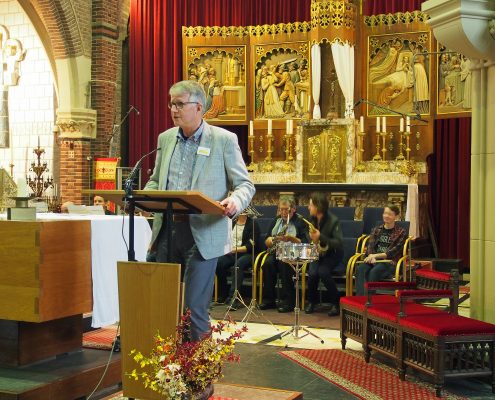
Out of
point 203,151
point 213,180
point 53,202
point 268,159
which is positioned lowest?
point 53,202

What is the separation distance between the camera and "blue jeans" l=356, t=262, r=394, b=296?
293 inches

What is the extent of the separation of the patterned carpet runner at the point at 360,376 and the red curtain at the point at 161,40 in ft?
25.0

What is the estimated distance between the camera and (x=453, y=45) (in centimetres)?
501

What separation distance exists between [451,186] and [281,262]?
191 inches

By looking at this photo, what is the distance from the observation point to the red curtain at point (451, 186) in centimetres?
1181

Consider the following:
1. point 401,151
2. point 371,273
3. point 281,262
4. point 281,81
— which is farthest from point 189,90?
point 281,81

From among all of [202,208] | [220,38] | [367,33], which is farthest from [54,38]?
[202,208]

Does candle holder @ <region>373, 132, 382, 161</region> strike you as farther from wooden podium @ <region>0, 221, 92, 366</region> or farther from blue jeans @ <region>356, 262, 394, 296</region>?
wooden podium @ <region>0, 221, 92, 366</region>

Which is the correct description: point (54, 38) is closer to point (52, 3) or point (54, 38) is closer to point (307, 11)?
point (52, 3)

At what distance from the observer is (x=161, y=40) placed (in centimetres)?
1301

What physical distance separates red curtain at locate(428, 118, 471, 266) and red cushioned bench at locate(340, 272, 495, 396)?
643cm

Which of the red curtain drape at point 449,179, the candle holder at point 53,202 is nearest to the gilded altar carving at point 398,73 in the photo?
the red curtain drape at point 449,179

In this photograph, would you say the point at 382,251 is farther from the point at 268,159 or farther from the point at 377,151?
the point at 268,159

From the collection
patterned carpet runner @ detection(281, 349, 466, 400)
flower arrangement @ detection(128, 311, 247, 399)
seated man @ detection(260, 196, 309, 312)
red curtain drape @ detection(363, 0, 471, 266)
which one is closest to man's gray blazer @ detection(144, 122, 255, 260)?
flower arrangement @ detection(128, 311, 247, 399)
